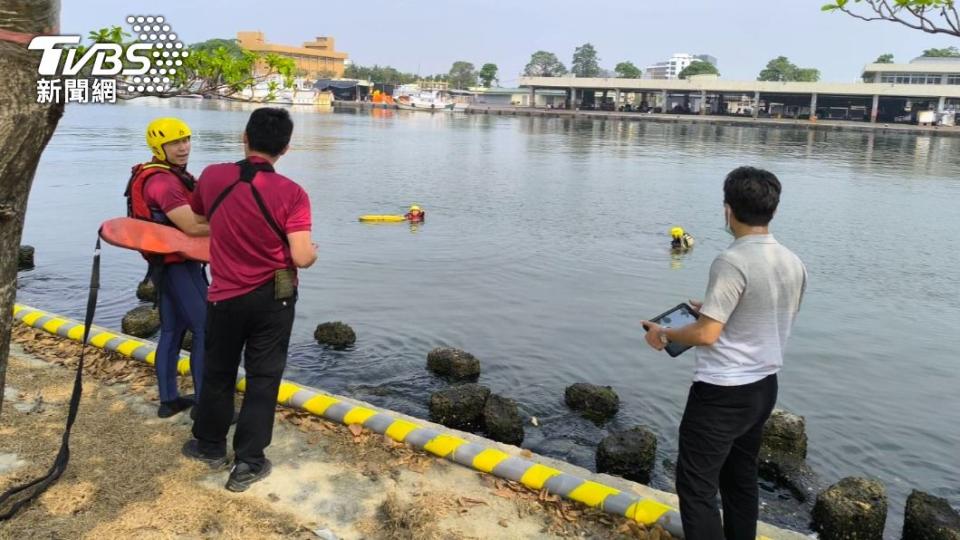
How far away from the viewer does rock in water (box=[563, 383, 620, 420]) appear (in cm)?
752

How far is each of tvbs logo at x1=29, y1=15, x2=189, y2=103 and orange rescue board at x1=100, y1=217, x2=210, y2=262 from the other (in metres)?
0.85

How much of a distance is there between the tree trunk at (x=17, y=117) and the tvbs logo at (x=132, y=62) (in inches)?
12.2

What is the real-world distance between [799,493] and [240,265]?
507cm

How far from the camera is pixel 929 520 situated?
5078 millimetres

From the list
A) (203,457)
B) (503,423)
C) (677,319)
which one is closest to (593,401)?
(503,423)

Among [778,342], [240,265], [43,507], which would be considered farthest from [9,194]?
[778,342]

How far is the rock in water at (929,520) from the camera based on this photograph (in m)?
4.98

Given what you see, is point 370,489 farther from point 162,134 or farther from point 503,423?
point 162,134

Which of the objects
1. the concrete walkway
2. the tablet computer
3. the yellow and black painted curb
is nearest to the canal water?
the yellow and black painted curb

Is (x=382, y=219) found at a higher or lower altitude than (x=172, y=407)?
lower

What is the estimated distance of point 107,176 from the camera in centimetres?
2512

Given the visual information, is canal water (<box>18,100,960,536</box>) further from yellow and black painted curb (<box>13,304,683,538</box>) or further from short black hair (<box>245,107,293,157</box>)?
short black hair (<box>245,107,293,157</box>)

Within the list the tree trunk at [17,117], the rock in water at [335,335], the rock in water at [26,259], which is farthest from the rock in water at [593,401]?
the rock in water at [26,259]

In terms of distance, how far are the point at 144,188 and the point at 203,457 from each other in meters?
1.74
